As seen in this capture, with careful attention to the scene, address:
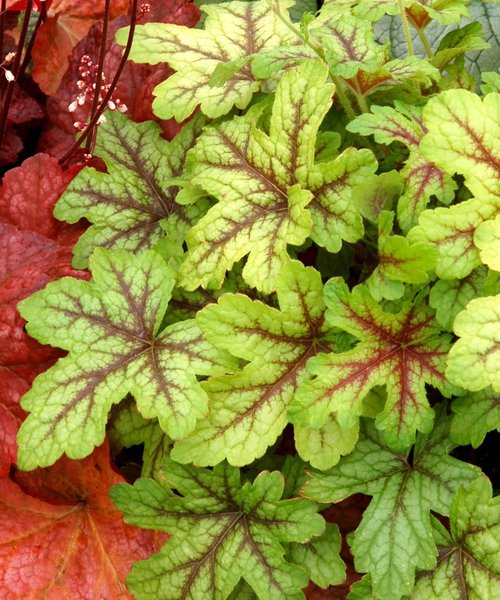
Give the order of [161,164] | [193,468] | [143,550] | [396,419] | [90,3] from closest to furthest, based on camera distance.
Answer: [396,419] < [193,468] < [143,550] < [161,164] < [90,3]

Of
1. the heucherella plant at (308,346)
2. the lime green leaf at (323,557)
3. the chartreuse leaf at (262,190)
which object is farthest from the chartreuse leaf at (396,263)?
the lime green leaf at (323,557)

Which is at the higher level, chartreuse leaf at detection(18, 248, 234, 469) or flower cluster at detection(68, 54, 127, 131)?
flower cluster at detection(68, 54, 127, 131)

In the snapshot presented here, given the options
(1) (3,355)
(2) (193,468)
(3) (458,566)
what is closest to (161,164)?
(1) (3,355)

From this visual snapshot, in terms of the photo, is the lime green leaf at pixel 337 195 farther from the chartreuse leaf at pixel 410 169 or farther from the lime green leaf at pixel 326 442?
the lime green leaf at pixel 326 442

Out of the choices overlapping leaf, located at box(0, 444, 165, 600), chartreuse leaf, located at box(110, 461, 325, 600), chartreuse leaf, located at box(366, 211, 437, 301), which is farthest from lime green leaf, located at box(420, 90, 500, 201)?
overlapping leaf, located at box(0, 444, 165, 600)

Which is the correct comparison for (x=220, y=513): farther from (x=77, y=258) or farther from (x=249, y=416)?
(x=77, y=258)

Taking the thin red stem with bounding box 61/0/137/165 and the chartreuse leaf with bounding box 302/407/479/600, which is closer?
Answer: the chartreuse leaf with bounding box 302/407/479/600

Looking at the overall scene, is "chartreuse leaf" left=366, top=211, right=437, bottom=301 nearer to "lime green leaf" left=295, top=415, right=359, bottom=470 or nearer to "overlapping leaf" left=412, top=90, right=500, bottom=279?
"overlapping leaf" left=412, top=90, right=500, bottom=279

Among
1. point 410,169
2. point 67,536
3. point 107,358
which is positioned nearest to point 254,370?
point 107,358
